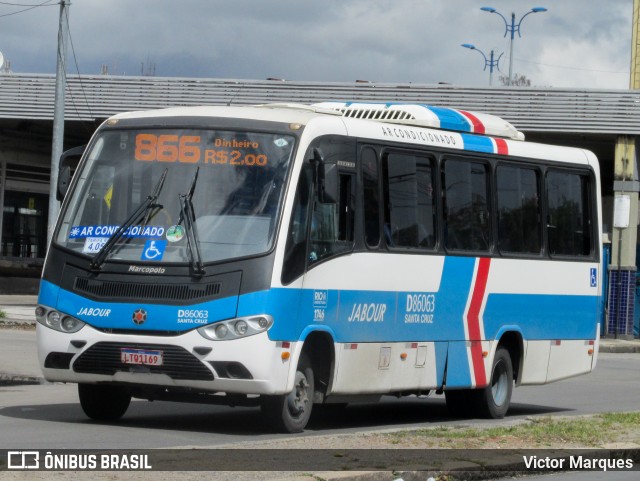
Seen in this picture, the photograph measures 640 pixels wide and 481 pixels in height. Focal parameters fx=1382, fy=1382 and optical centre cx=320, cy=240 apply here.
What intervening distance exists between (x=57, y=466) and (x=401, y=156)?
634 centimetres

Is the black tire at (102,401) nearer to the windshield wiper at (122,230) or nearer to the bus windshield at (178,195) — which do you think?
the windshield wiper at (122,230)

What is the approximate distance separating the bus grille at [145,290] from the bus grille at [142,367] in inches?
16.8

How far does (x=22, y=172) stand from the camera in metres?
50.8

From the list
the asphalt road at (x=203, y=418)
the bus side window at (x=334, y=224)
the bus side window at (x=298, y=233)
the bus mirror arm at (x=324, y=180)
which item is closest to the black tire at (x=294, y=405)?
the asphalt road at (x=203, y=418)

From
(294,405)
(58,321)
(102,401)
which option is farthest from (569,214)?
(58,321)

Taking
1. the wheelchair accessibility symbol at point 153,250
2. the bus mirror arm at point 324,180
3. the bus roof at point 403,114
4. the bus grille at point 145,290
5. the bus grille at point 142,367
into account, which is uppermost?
the bus roof at point 403,114

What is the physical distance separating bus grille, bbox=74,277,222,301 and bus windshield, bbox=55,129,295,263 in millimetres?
247

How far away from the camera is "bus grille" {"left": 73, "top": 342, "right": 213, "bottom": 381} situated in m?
11.7

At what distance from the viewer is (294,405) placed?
40.2 ft

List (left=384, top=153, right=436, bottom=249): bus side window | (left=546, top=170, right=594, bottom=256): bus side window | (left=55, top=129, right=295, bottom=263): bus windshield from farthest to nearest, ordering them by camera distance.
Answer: (left=546, top=170, right=594, bottom=256): bus side window, (left=384, top=153, right=436, bottom=249): bus side window, (left=55, top=129, right=295, bottom=263): bus windshield

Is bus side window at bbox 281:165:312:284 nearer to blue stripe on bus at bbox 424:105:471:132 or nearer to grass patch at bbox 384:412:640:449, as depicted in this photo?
grass patch at bbox 384:412:640:449

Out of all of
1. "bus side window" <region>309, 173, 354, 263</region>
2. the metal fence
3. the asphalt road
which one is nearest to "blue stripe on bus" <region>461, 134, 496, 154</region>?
"bus side window" <region>309, 173, 354, 263</region>

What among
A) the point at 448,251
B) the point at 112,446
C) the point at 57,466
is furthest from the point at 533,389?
the point at 57,466

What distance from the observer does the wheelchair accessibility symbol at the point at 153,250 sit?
12.1m
